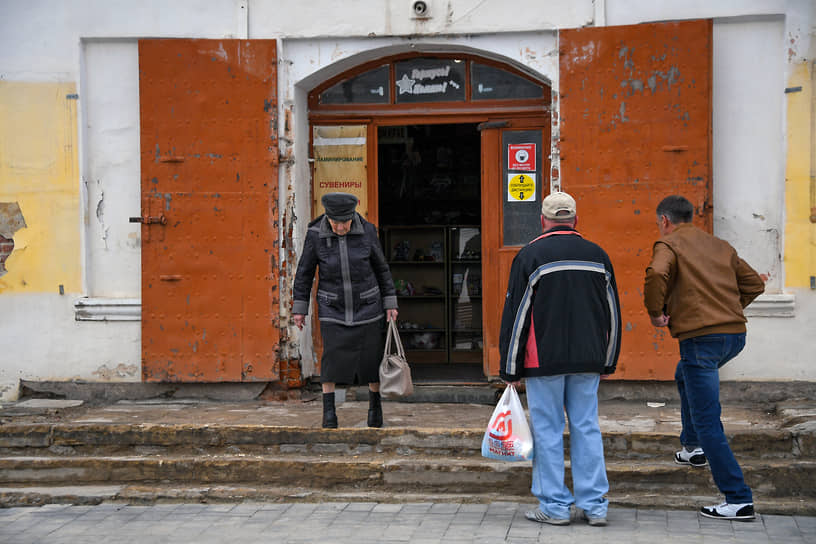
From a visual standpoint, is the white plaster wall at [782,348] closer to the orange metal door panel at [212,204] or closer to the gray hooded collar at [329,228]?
the gray hooded collar at [329,228]

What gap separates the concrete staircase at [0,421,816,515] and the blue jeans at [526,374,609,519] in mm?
670

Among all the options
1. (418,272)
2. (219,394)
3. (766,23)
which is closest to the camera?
(766,23)

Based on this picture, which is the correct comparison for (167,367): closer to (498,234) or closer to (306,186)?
(306,186)

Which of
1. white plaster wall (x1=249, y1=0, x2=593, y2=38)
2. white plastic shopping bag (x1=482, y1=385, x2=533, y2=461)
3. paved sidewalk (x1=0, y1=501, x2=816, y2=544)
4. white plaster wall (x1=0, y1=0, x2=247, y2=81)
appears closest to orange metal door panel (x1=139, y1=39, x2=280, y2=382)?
white plaster wall (x1=0, y1=0, x2=247, y2=81)

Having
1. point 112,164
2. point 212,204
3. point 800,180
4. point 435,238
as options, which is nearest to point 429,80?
point 212,204

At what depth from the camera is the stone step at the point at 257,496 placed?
19.8ft

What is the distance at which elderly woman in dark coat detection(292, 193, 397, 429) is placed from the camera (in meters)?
6.80

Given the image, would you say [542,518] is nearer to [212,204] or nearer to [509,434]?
[509,434]

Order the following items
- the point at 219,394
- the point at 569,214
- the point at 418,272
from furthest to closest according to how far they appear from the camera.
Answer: the point at 418,272
the point at 219,394
the point at 569,214

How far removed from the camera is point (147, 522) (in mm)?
5895

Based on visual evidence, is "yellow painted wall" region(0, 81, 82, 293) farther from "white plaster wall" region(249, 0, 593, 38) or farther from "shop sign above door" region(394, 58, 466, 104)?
"shop sign above door" region(394, 58, 466, 104)

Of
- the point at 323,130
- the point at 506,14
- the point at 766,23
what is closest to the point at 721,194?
the point at 766,23

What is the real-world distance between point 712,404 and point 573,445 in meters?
0.84

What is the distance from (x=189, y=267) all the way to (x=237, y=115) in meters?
1.38
